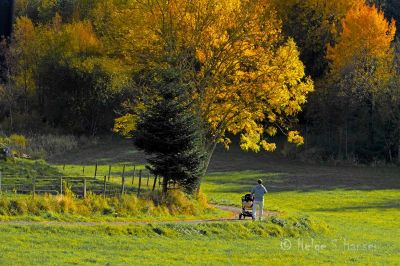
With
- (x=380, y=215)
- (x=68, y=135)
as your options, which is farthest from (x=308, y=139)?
(x=380, y=215)

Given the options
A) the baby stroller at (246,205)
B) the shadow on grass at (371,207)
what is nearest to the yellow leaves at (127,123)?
the baby stroller at (246,205)

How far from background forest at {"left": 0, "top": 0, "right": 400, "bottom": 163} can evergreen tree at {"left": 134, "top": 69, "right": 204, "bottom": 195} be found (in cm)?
107

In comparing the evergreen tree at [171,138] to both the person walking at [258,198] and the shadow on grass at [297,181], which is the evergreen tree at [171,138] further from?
the shadow on grass at [297,181]

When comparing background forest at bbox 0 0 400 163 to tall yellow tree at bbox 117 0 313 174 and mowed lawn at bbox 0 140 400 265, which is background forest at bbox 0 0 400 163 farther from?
mowed lawn at bbox 0 140 400 265

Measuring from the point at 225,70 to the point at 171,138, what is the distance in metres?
8.53

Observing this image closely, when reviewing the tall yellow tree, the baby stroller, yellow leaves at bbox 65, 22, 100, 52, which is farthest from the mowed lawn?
yellow leaves at bbox 65, 22, 100, 52

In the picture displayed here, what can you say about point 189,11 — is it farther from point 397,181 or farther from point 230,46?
point 397,181

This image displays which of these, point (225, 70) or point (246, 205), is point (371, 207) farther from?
point (246, 205)

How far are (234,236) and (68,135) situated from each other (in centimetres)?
5871

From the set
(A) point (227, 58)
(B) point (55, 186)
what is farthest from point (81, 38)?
(B) point (55, 186)

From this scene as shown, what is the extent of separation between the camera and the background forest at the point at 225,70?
132ft

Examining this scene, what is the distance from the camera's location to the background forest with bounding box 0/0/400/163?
132ft

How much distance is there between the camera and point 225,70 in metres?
40.5

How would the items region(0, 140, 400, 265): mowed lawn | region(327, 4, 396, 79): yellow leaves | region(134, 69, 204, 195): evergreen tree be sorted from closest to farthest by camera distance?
1. region(0, 140, 400, 265): mowed lawn
2. region(134, 69, 204, 195): evergreen tree
3. region(327, 4, 396, 79): yellow leaves
